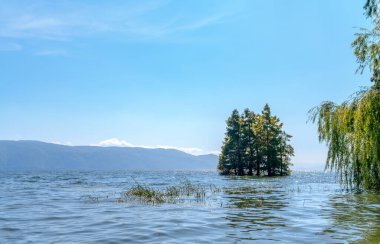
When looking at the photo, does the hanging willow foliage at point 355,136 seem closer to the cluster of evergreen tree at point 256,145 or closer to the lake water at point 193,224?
the lake water at point 193,224

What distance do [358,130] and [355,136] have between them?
688 millimetres

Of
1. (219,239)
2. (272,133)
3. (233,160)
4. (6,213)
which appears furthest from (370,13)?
(233,160)

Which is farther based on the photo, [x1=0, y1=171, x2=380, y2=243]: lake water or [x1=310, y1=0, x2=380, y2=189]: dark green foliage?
[x1=310, y1=0, x2=380, y2=189]: dark green foliage

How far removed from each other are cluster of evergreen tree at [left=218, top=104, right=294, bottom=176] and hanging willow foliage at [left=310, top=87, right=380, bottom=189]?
46.7 metres

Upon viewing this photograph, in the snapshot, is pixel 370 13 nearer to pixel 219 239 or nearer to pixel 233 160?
pixel 219 239

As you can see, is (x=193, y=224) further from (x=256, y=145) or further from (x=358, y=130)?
(x=256, y=145)

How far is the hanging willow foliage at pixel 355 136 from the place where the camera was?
22.7 meters

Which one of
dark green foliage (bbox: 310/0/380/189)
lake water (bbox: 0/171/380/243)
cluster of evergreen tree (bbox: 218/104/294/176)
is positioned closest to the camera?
→ lake water (bbox: 0/171/380/243)

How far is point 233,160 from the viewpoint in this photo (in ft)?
264

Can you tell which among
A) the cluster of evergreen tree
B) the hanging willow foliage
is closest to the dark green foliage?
the hanging willow foliage

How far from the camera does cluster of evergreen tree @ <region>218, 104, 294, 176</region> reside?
74250mm

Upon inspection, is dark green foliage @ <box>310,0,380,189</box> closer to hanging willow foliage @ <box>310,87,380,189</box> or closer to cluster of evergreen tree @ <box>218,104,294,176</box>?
hanging willow foliage @ <box>310,87,380,189</box>

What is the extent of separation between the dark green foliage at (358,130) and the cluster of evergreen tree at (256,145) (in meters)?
46.7

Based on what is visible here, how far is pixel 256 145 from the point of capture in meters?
75.9
